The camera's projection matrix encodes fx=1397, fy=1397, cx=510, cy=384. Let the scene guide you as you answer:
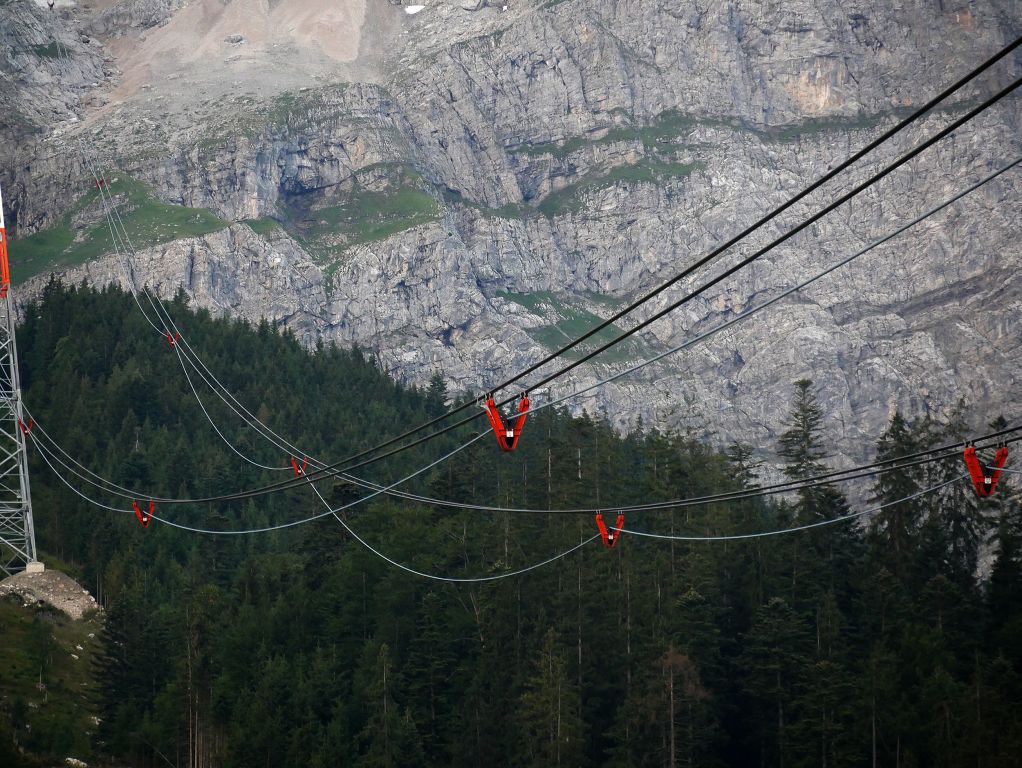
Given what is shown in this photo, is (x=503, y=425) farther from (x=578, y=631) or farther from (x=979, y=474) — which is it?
(x=578, y=631)

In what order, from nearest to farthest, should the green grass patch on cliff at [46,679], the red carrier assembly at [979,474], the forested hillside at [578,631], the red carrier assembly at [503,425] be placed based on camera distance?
the red carrier assembly at [503,425]
the red carrier assembly at [979,474]
the forested hillside at [578,631]
the green grass patch on cliff at [46,679]

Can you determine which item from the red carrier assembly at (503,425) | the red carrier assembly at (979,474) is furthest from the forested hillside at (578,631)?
the red carrier assembly at (503,425)

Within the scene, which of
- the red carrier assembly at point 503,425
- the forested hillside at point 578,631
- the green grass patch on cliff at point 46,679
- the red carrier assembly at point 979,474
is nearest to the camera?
the red carrier assembly at point 503,425

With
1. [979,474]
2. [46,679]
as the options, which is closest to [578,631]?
[46,679]

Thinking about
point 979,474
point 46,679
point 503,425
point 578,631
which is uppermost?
point 503,425

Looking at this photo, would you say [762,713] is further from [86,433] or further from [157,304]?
[157,304]

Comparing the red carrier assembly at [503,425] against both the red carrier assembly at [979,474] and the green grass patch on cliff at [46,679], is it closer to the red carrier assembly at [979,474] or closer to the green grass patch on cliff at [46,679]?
the red carrier assembly at [979,474]

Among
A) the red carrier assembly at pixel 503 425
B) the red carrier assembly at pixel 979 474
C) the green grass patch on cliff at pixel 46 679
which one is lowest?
the green grass patch on cliff at pixel 46 679

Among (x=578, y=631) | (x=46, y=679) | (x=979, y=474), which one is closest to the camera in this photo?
(x=979, y=474)

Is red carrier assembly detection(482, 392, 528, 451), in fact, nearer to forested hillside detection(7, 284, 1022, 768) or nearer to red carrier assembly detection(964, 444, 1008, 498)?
red carrier assembly detection(964, 444, 1008, 498)
